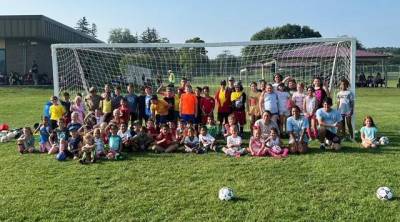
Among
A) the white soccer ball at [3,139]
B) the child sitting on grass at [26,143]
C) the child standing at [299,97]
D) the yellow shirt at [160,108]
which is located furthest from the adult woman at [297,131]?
the white soccer ball at [3,139]

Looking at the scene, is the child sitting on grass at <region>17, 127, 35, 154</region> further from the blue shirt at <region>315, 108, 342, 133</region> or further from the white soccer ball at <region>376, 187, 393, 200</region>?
the white soccer ball at <region>376, 187, 393, 200</region>

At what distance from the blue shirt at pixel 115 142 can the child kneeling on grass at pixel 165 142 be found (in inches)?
A: 35.1

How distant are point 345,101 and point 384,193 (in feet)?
17.3

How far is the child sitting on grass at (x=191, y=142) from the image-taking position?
11.2 meters

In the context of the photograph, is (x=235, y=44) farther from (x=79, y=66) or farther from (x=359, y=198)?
(x=359, y=198)

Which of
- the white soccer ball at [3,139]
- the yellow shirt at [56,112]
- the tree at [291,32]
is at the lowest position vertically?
the white soccer ball at [3,139]

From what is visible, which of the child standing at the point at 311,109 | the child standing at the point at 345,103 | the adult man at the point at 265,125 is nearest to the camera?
the adult man at the point at 265,125

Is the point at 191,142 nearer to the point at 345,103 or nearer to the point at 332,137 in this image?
the point at 332,137

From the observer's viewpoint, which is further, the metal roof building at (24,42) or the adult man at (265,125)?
the metal roof building at (24,42)

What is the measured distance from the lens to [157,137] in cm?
1161

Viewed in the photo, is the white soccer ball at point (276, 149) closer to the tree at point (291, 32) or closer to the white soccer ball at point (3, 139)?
the white soccer ball at point (3, 139)

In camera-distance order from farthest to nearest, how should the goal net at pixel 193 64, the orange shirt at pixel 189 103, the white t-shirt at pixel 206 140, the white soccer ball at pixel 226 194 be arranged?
1. the goal net at pixel 193 64
2. the orange shirt at pixel 189 103
3. the white t-shirt at pixel 206 140
4. the white soccer ball at pixel 226 194

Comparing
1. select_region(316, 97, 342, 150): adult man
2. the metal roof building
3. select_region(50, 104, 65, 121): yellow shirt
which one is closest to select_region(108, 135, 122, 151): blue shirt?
select_region(50, 104, 65, 121): yellow shirt

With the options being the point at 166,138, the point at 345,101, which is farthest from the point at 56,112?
the point at 345,101
